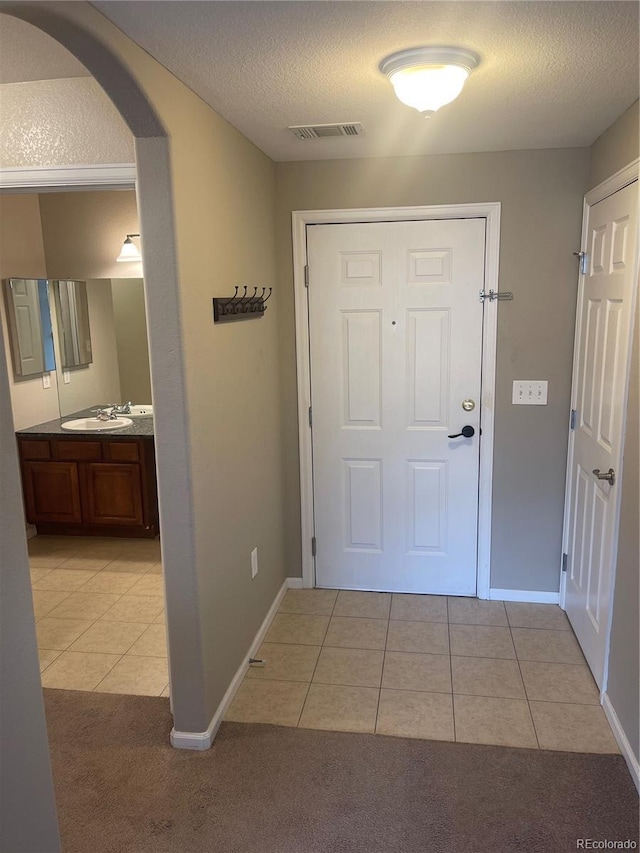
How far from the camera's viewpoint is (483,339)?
3205 mm

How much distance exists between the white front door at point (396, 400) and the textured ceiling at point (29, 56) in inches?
56.0

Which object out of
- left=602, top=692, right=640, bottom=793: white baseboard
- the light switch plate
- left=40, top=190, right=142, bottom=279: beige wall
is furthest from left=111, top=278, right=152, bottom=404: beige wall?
left=602, top=692, right=640, bottom=793: white baseboard

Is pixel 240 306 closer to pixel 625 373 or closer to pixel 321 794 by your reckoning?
pixel 625 373

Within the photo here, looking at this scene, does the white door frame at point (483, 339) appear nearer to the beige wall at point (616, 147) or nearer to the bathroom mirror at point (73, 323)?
the beige wall at point (616, 147)

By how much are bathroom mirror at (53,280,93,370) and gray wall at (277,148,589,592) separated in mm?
1799

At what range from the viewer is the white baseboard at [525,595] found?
3373 millimetres

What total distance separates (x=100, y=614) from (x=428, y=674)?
69.3 inches

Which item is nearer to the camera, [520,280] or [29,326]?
[520,280]

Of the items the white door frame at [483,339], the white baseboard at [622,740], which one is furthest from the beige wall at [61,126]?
the white baseboard at [622,740]

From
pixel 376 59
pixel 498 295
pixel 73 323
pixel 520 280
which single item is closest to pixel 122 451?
pixel 73 323

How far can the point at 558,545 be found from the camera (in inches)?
130

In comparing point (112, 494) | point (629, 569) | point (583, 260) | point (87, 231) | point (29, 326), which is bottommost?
point (112, 494)

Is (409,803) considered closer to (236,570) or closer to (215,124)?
(236,570)

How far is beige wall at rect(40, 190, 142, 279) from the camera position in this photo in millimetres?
3979
